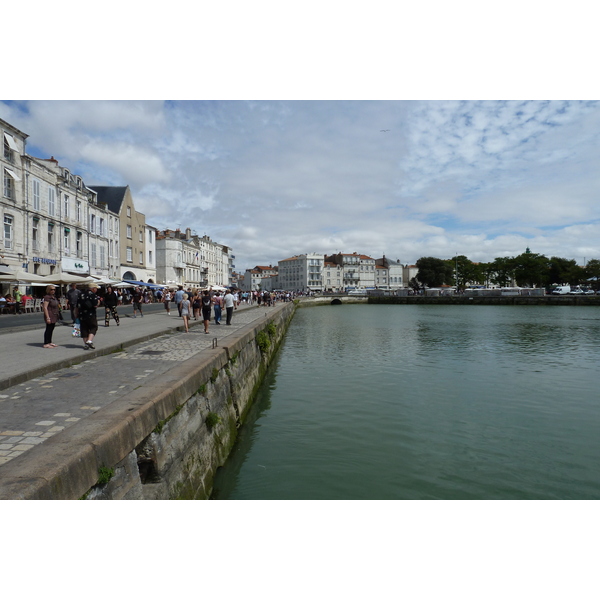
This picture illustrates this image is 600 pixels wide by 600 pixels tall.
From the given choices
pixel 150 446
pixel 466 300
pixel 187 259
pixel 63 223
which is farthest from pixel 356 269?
pixel 150 446

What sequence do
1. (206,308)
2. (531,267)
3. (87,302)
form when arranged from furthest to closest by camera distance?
(531,267), (206,308), (87,302)

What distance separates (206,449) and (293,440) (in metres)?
2.31

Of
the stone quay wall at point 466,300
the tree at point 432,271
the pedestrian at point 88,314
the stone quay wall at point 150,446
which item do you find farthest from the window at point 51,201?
the tree at point 432,271

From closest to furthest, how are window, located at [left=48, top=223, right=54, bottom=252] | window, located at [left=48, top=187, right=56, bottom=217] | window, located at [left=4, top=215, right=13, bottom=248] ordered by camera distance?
1. window, located at [left=4, top=215, right=13, bottom=248]
2. window, located at [left=48, top=187, right=56, bottom=217]
3. window, located at [left=48, top=223, right=54, bottom=252]

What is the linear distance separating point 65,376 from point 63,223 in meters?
28.4

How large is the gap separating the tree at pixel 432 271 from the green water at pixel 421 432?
298ft

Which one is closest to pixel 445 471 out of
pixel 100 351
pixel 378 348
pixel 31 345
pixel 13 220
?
pixel 100 351

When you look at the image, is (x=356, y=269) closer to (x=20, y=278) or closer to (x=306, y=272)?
(x=306, y=272)

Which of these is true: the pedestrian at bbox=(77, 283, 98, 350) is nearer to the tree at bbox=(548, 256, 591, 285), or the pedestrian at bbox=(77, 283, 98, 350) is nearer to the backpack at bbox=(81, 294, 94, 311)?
the backpack at bbox=(81, 294, 94, 311)

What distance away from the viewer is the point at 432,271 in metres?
106

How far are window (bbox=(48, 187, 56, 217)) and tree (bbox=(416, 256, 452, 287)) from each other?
89330 mm

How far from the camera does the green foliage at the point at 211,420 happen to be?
7.06m

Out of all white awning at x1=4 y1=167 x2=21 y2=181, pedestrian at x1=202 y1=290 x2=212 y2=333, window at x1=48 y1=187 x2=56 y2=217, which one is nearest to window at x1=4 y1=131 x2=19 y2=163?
white awning at x1=4 y1=167 x2=21 y2=181

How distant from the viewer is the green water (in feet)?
21.7
